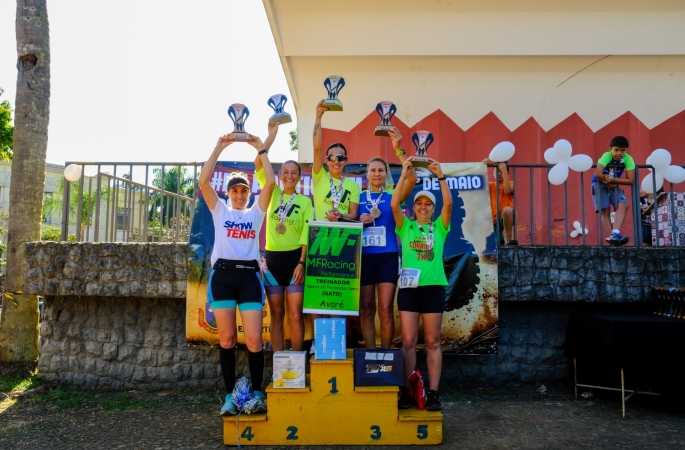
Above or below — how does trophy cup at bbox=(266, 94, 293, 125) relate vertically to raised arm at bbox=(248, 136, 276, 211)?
above

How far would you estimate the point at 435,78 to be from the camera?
9.64 meters

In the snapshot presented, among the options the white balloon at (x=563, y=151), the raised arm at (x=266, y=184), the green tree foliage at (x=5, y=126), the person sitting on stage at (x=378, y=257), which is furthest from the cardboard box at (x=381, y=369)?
the green tree foliage at (x=5, y=126)

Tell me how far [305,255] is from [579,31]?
6908 mm

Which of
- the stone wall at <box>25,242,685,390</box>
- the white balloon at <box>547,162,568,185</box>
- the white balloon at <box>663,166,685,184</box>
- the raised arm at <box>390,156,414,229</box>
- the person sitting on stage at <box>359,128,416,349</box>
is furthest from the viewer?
the white balloon at <box>663,166,685,184</box>

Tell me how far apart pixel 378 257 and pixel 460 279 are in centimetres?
125

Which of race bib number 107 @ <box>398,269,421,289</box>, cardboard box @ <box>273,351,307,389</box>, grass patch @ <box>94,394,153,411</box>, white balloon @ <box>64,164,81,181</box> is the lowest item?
grass patch @ <box>94,394,153,411</box>

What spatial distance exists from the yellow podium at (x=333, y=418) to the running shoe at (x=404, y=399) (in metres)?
0.09

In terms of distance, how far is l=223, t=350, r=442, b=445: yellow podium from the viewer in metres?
4.27

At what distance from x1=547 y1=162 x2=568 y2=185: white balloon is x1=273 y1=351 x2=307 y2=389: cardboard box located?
136 inches

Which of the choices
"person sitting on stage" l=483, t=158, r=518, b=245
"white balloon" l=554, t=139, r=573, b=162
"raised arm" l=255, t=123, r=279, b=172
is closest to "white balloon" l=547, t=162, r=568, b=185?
"white balloon" l=554, t=139, r=573, b=162

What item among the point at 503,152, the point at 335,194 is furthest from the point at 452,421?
the point at 503,152

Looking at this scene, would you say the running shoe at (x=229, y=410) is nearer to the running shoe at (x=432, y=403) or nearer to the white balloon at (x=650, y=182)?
the running shoe at (x=432, y=403)

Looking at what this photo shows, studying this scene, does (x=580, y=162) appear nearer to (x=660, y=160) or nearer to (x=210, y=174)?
(x=660, y=160)

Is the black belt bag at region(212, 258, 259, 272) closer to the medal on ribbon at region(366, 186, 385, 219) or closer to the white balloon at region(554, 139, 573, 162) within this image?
the medal on ribbon at region(366, 186, 385, 219)
